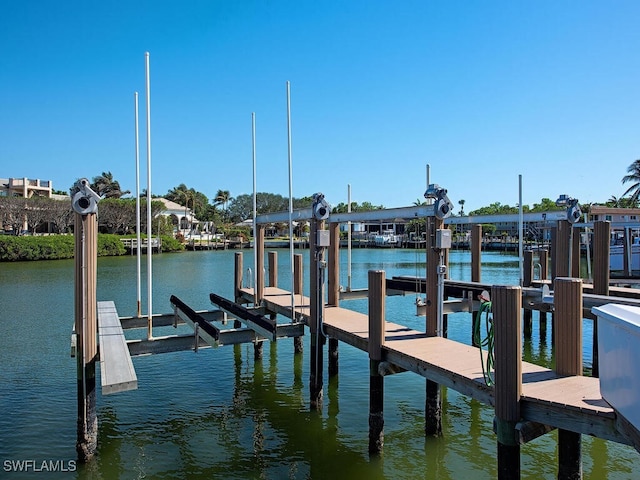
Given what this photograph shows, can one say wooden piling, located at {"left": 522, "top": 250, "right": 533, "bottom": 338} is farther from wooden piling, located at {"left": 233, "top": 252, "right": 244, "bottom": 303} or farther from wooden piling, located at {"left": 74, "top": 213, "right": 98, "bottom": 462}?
wooden piling, located at {"left": 74, "top": 213, "right": 98, "bottom": 462}

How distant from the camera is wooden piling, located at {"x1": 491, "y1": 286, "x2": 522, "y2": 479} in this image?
6.38 meters

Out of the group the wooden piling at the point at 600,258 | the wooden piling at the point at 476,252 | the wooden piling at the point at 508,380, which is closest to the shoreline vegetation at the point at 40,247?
the wooden piling at the point at 476,252

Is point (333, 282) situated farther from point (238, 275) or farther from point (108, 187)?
point (108, 187)

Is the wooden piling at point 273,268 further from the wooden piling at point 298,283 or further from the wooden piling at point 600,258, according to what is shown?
the wooden piling at point 600,258

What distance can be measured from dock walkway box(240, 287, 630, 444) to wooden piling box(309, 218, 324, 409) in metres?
0.38

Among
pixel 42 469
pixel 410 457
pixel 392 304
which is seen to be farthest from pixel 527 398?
pixel 392 304

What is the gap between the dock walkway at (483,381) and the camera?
586cm

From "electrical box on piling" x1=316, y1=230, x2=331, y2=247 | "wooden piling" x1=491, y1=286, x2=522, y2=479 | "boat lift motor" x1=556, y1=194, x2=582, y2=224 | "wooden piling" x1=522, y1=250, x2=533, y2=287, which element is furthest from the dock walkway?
"wooden piling" x1=522, y1=250, x2=533, y2=287

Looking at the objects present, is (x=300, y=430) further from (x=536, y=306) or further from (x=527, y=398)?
(x=536, y=306)

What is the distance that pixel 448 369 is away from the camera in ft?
25.3

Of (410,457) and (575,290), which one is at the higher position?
(575,290)

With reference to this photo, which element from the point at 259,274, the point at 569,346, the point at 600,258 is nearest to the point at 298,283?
the point at 259,274

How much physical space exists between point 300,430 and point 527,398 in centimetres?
551

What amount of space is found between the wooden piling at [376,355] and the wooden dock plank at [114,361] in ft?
13.3
